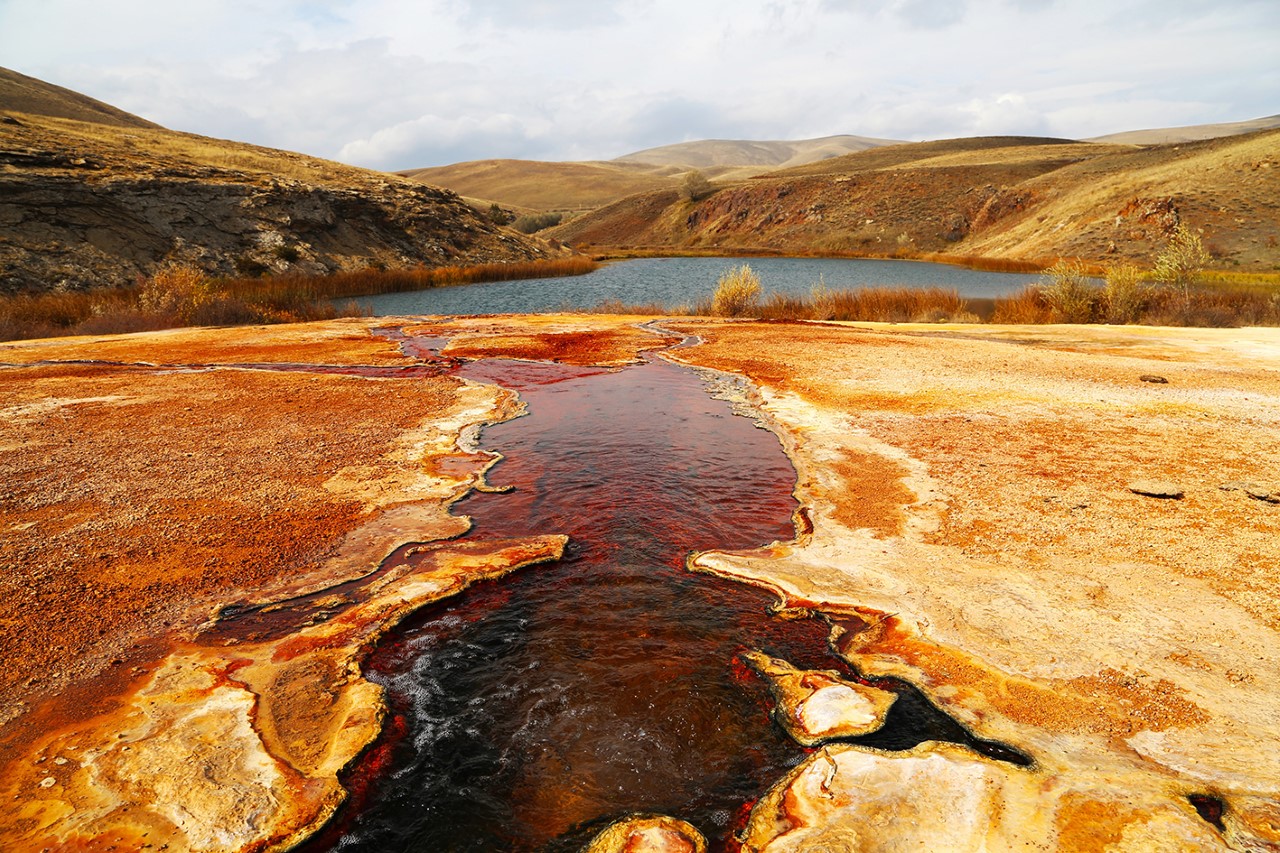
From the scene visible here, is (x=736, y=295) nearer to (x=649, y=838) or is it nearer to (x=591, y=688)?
(x=591, y=688)

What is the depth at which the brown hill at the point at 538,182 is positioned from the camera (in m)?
142

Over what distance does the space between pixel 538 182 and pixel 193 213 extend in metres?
124

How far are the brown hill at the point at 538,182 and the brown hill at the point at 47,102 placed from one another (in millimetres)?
64588

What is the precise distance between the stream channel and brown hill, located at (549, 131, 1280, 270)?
155ft

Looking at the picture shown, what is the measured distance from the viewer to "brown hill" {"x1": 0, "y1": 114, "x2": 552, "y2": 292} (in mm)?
31047

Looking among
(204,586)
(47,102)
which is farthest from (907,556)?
(47,102)

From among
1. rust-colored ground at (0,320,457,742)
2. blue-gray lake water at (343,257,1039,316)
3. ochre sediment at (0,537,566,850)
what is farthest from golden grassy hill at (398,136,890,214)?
ochre sediment at (0,537,566,850)

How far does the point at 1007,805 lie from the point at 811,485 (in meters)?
4.38

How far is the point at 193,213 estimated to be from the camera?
3831 cm

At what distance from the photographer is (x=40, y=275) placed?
28438 mm

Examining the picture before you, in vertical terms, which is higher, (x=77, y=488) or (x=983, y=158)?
(x=983, y=158)

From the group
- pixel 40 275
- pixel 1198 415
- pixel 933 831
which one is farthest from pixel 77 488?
pixel 40 275

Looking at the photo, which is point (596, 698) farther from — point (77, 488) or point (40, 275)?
point (40, 275)

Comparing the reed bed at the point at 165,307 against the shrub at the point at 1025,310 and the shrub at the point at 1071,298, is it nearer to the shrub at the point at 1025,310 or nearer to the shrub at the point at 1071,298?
the shrub at the point at 1025,310
